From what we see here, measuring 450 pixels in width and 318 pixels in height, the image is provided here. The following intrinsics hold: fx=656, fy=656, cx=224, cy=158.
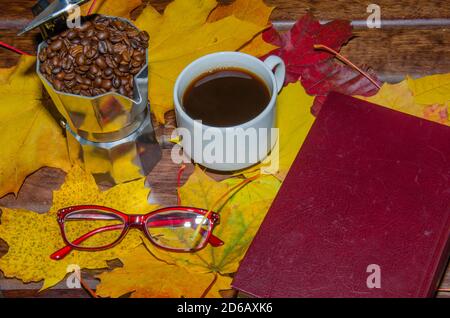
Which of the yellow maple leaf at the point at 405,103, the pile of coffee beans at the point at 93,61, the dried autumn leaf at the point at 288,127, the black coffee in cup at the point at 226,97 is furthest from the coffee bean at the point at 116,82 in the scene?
the yellow maple leaf at the point at 405,103

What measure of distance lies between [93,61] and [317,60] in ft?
1.19

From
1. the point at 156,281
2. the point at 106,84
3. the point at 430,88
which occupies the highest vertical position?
the point at 106,84

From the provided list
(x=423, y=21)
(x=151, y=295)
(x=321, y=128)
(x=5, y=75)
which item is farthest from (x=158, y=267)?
(x=423, y=21)

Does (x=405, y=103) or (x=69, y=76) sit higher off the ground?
(x=69, y=76)

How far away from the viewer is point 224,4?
3.58 ft

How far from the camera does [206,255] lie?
34.8 inches

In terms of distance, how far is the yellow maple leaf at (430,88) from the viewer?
0.98 metres

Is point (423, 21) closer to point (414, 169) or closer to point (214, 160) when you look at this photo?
point (414, 169)

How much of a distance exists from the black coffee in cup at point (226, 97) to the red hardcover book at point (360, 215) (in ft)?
0.30

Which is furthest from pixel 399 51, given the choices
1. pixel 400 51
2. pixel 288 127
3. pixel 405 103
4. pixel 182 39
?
pixel 182 39

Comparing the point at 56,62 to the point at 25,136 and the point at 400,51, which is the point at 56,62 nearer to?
the point at 25,136

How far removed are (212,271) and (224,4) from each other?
0.46 meters

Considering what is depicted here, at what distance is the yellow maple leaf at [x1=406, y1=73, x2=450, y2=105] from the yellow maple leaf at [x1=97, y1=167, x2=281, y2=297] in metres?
0.26

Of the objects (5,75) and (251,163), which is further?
(5,75)
